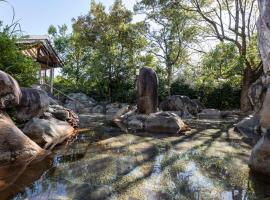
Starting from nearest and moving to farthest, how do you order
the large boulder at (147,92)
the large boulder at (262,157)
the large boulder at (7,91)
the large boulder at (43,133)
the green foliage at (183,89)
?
the large boulder at (262,157)
the large boulder at (7,91)
the large boulder at (43,133)
the large boulder at (147,92)
the green foliage at (183,89)

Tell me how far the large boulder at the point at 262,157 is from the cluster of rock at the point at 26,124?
4101mm

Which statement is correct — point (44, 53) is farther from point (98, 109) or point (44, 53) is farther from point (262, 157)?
point (262, 157)

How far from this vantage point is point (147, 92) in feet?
43.5

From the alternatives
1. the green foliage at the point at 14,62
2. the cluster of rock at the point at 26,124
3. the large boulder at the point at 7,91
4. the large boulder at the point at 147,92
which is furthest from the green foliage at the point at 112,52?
the large boulder at the point at 7,91

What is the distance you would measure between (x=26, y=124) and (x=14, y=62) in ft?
7.62

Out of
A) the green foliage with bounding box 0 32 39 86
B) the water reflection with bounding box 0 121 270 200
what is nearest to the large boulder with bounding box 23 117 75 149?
the water reflection with bounding box 0 121 270 200

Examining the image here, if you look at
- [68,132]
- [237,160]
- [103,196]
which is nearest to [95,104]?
[68,132]

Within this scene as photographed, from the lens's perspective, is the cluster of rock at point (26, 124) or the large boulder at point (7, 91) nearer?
the cluster of rock at point (26, 124)

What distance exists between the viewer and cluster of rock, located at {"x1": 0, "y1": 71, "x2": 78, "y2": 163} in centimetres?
534

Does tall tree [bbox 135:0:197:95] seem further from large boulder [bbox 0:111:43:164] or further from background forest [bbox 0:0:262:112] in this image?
large boulder [bbox 0:111:43:164]

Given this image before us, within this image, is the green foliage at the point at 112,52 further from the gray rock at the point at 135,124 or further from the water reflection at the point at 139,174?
the water reflection at the point at 139,174

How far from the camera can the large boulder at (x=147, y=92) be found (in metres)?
13.3

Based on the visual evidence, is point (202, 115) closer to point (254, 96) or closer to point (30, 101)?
point (254, 96)

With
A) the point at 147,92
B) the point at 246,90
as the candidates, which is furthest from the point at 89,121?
the point at 246,90
